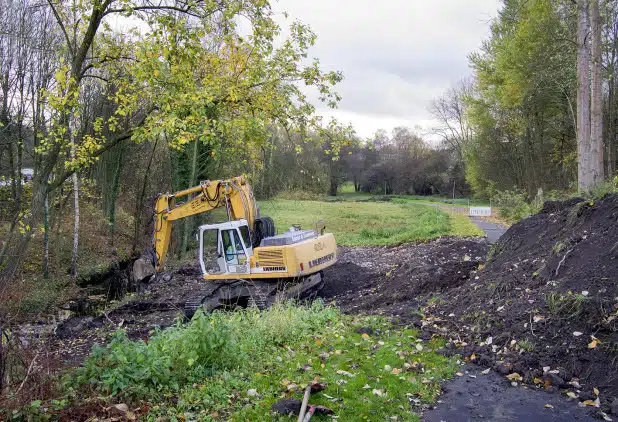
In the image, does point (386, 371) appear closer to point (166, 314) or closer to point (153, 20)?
point (153, 20)

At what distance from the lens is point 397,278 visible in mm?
11062

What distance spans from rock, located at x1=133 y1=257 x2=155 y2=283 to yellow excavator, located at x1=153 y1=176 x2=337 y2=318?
5.37m

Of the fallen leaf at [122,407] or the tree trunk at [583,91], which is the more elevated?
the tree trunk at [583,91]

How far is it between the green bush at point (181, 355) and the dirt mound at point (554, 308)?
2520mm

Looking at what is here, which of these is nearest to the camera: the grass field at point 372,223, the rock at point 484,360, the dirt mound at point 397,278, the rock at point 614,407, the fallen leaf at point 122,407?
the fallen leaf at point 122,407

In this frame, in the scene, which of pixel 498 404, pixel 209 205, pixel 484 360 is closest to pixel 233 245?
pixel 209 205

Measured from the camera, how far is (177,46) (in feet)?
25.2

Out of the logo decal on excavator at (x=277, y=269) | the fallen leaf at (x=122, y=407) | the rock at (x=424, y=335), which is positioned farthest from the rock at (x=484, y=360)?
the logo decal on excavator at (x=277, y=269)

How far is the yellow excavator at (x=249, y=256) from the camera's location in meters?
10.2

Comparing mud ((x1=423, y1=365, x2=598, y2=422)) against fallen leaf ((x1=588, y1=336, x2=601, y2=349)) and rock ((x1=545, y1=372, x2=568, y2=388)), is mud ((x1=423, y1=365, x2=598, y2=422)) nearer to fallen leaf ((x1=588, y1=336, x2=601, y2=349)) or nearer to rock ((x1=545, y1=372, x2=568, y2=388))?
rock ((x1=545, y1=372, x2=568, y2=388))

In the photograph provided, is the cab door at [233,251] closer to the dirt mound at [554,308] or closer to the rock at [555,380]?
the dirt mound at [554,308]

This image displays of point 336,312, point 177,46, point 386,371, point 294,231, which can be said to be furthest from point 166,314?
point 386,371

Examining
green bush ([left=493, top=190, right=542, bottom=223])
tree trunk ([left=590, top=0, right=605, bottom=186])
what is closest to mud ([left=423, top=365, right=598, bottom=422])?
tree trunk ([left=590, top=0, right=605, bottom=186])

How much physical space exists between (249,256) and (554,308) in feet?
20.0
